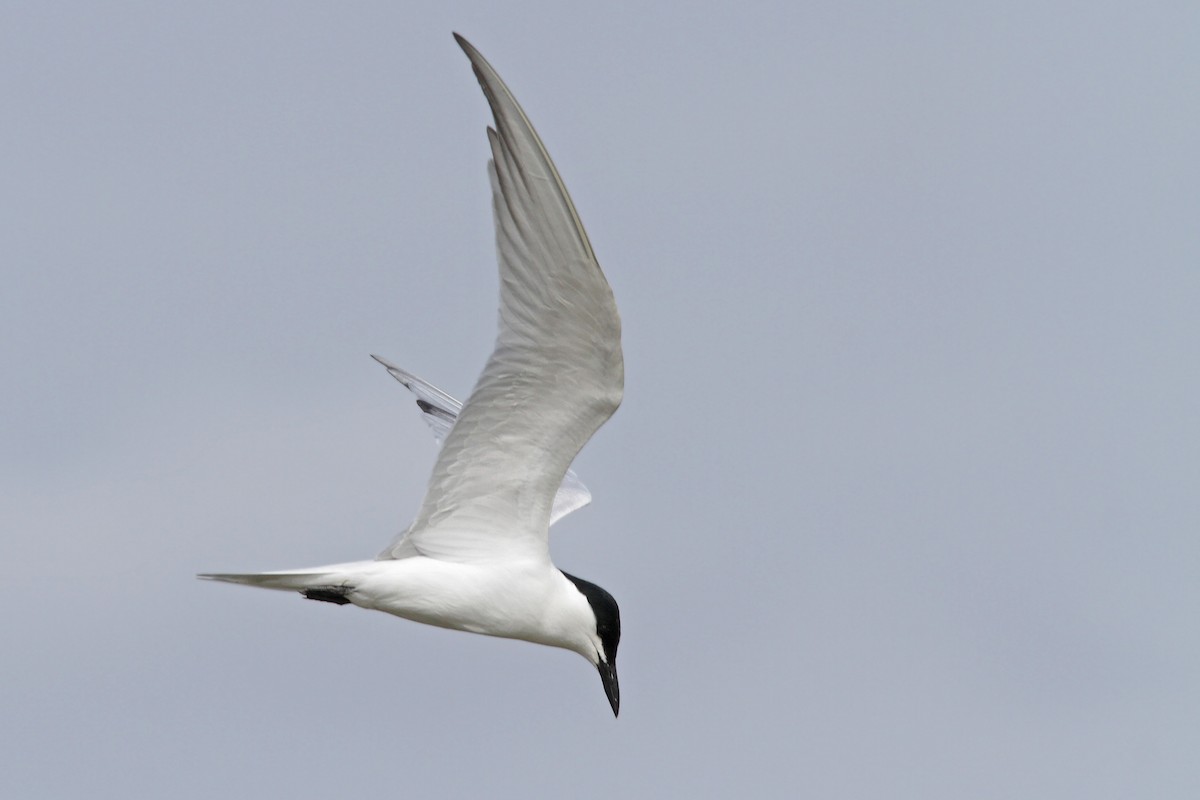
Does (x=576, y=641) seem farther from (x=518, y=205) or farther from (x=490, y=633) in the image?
(x=518, y=205)

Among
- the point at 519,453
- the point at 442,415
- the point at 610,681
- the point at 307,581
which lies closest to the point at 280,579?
the point at 307,581

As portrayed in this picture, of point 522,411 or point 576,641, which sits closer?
point 522,411

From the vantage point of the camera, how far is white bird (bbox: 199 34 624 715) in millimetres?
8938

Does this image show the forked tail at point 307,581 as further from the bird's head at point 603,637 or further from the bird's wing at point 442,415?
the bird's wing at point 442,415

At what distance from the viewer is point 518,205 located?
8.91 metres

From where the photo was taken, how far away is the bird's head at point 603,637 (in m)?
11.0

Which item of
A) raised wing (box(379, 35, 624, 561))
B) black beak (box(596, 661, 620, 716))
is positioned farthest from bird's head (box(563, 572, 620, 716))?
raised wing (box(379, 35, 624, 561))

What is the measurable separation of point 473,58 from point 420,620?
3530 millimetres

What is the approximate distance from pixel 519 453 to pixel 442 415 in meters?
3.06

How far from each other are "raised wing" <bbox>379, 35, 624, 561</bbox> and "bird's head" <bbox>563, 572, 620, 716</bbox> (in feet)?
1.52

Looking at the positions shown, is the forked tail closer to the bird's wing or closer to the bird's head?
the bird's head

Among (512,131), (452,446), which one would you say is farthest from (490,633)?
(512,131)

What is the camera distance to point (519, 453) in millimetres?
10227

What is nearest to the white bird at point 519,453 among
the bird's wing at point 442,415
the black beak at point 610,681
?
the black beak at point 610,681
